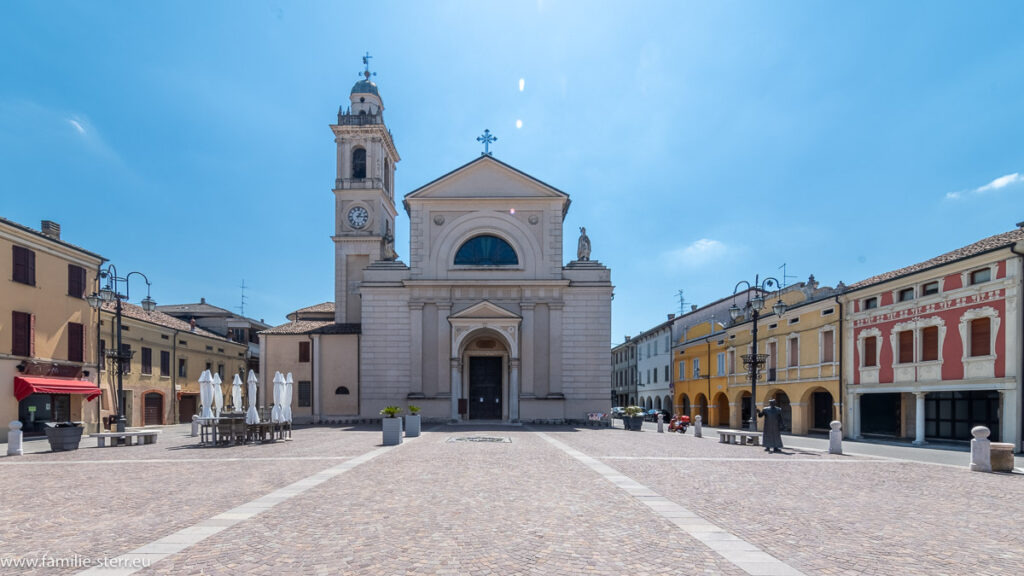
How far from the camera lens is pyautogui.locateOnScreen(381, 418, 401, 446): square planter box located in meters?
18.9

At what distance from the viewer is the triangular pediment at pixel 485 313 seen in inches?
1309

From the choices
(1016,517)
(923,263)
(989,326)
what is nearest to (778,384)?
(923,263)

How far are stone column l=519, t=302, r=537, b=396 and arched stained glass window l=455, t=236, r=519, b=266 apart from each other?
3.11m

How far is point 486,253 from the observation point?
117ft

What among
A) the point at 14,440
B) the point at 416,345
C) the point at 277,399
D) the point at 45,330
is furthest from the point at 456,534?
the point at 416,345

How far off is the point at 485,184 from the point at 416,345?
33.6 feet

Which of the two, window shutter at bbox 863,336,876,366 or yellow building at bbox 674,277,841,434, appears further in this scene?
yellow building at bbox 674,277,841,434

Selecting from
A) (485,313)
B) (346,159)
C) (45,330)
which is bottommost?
(45,330)

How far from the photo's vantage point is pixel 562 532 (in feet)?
23.1

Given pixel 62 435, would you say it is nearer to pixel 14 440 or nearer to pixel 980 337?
pixel 14 440

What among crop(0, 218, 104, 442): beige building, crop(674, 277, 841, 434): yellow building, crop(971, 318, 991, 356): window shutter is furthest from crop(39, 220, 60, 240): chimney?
crop(971, 318, 991, 356): window shutter

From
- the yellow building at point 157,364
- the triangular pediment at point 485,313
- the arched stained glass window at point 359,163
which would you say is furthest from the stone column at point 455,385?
the yellow building at point 157,364

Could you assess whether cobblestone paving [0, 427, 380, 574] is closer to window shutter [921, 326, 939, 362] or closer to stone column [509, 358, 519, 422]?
stone column [509, 358, 519, 422]

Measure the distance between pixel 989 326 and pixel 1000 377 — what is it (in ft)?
5.49
